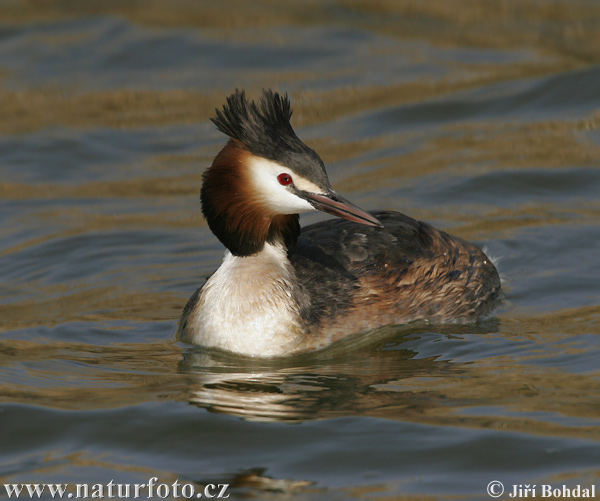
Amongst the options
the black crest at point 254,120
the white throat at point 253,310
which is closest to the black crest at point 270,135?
the black crest at point 254,120

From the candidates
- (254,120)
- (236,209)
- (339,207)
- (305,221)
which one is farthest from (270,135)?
(305,221)

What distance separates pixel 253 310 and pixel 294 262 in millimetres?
652

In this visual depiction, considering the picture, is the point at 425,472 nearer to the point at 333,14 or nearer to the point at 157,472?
the point at 157,472

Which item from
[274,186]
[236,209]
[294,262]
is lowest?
[294,262]

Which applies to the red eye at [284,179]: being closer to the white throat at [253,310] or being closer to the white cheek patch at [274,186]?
the white cheek patch at [274,186]

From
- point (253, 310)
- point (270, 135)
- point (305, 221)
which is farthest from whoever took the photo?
point (305, 221)

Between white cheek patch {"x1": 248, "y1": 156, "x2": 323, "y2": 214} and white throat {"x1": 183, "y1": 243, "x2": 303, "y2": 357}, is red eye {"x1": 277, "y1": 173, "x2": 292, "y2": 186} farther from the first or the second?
white throat {"x1": 183, "y1": 243, "x2": 303, "y2": 357}

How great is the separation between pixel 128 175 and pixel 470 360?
5.98 m

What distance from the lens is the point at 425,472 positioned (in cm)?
634

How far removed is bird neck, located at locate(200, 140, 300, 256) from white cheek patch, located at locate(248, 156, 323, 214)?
0.06 meters

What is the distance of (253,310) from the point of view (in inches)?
326

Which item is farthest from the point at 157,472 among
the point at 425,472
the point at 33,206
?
the point at 33,206

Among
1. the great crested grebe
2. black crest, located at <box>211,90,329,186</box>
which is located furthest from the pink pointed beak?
black crest, located at <box>211,90,329,186</box>

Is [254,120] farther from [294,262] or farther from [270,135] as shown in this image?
[294,262]
